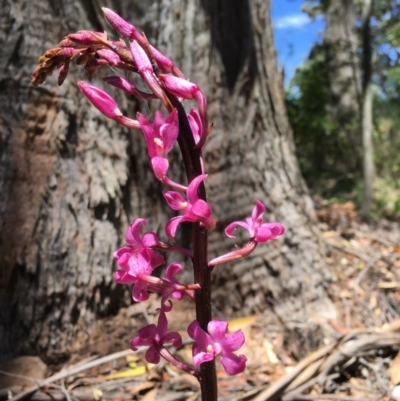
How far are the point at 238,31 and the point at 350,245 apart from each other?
1.82 meters

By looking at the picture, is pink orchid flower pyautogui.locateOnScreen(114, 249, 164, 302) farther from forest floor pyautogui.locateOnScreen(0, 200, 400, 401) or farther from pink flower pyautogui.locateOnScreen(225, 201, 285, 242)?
forest floor pyautogui.locateOnScreen(0, 200, 400, 401)

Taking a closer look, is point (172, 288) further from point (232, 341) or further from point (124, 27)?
point (124, 27)

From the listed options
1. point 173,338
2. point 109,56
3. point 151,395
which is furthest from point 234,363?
point 151,395

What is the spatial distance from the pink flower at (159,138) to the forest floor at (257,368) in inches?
47.4

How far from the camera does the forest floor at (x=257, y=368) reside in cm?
196

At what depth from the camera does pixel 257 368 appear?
2301 mm

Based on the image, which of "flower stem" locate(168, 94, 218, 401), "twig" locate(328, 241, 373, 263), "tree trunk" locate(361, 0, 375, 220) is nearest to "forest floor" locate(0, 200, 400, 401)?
"twig" locate(328, 241, 373, 263)

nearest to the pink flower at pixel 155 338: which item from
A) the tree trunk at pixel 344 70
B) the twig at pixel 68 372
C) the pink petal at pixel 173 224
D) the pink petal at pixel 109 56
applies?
the pink petal at pixel 173 224

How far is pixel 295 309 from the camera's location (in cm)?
259

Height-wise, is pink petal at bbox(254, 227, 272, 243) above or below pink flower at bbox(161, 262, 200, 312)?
above

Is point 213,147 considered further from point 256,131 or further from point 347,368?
point 347,368

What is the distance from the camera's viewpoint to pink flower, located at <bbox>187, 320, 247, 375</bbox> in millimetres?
1005

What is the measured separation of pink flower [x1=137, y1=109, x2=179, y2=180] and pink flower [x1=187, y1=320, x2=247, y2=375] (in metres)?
0.32

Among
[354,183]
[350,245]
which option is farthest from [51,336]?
[354,183]
